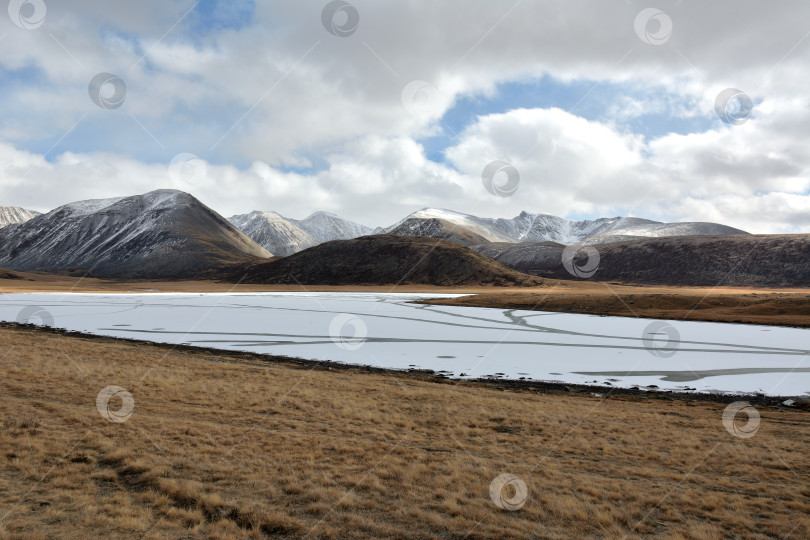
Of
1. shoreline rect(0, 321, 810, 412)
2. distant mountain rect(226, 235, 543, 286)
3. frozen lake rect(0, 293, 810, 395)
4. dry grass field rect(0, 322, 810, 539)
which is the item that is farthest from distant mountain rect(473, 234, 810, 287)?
dry grass field rect(0, 322, 810, 539)

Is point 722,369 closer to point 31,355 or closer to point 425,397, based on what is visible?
point 425,397

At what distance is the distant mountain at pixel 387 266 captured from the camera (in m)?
129

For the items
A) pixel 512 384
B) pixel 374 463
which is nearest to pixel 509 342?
pixel 512 384

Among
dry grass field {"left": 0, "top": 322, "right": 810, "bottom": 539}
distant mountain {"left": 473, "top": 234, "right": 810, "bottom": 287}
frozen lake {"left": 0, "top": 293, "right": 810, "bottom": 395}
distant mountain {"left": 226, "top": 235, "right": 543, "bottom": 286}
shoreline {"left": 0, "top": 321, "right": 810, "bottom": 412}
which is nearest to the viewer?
dry grass field {"left": 0, "top": 322, "right": 810, "bottom": 539}

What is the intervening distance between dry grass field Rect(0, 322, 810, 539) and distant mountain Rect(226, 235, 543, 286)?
108m

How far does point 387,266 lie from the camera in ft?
465

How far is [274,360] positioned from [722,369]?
983 inches

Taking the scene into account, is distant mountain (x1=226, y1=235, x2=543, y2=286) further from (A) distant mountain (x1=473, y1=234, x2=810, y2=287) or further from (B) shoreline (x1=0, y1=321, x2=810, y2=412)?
(B) shoreline (x1=0, y1=321, x2=810, y2=412)

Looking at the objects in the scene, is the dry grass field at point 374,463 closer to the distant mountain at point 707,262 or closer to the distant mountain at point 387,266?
the distant mountain at point 387,266

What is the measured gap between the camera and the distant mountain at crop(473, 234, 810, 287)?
13188cm

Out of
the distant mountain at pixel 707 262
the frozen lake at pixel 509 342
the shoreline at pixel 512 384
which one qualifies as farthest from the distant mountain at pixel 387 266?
the shoreline at pixel 512 384

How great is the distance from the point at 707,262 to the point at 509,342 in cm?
15114

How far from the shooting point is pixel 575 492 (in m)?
9.34

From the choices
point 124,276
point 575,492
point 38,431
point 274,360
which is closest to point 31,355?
point 274,360
